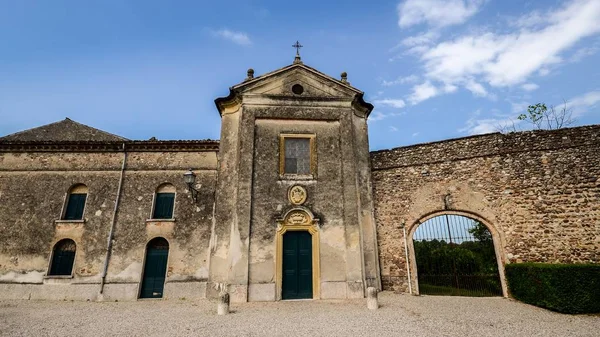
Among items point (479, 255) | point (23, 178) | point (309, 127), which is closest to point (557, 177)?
point (479, 255)

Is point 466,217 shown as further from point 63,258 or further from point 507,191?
point 63,258

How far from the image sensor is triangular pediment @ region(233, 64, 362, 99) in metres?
12.5

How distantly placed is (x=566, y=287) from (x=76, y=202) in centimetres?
1744

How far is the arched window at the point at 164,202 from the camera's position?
1280cm

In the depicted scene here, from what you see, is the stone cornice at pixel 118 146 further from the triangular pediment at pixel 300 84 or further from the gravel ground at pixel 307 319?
the gravel ground at pixel 307 319

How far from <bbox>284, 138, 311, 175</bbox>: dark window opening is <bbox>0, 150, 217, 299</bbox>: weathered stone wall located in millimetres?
3601

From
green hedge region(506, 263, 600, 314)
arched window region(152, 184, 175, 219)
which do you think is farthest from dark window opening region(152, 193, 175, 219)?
green hedge region(506, 263, 600, 314)

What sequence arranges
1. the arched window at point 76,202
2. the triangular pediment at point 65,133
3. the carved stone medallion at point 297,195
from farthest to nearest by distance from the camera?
the triangular pediment at point 65,133 < the arched window at point 76,202 < the carved stone medallion at point 297,195

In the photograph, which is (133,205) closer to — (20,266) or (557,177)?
(20,266)

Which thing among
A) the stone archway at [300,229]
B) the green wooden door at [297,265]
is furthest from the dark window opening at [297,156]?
the green wooden door at [297,265]

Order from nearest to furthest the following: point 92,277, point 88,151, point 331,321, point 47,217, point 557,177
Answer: point 331,321 < point 557,177 < point 92,277 < point 47,217 < point 88,151

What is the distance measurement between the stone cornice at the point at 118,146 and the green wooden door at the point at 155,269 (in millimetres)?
4035

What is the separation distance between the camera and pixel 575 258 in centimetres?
959

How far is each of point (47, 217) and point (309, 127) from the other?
11443 millimetres
